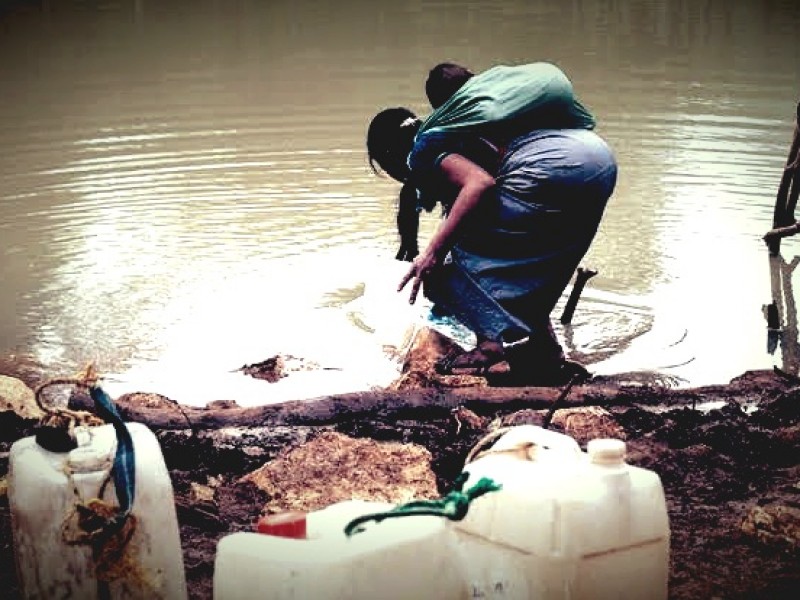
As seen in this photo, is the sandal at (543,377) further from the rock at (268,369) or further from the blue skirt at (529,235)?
the rock at (268,369)

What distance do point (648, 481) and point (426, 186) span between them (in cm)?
277

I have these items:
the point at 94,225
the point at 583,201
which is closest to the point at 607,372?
the point at 583,201

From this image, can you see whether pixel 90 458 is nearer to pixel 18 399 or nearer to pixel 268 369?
pixel 18 399

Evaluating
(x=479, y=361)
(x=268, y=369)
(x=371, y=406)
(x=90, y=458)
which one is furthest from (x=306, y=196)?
(x=90, y=458)

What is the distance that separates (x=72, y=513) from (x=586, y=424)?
210 centimetres

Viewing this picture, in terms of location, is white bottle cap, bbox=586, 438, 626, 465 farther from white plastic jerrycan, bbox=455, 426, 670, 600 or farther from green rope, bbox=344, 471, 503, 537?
green rope, bbox=344, 471, 503, 537

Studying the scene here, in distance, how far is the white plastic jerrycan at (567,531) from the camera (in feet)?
8.31

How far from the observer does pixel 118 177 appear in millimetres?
9820

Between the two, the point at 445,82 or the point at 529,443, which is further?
the point at 445,82

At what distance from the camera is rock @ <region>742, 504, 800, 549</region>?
335cm

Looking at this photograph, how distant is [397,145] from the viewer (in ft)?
18.0

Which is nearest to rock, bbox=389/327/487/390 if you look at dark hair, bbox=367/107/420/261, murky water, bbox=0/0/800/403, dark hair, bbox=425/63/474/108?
murky water, bbox=0/0/800/403

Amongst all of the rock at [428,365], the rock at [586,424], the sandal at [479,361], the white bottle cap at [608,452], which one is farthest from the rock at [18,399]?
the white bottle cap at [608,452]

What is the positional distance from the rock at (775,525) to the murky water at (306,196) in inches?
79.9
